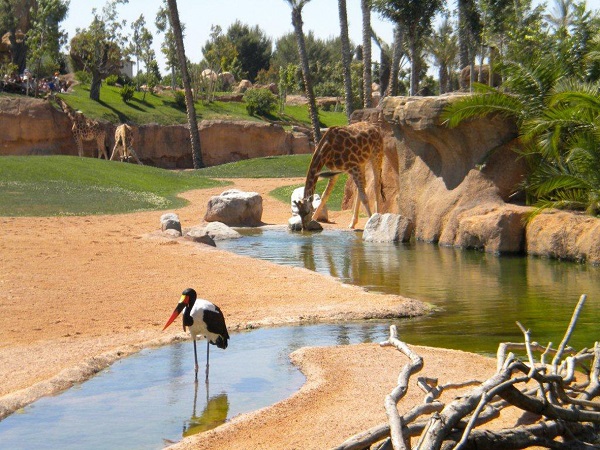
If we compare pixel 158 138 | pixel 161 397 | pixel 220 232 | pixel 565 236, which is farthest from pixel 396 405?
pixel 158 138

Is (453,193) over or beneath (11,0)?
beneath

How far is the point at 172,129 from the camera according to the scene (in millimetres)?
50000

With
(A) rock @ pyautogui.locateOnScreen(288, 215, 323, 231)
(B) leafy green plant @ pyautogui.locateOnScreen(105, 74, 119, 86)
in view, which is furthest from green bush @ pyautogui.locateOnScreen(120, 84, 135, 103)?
(A) rock @ pyautogui.locateOnScreen(288, 215, 323, 231)

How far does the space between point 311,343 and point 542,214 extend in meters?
9.34

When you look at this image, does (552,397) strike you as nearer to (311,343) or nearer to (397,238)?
(311,343)

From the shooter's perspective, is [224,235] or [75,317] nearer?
[75,317]

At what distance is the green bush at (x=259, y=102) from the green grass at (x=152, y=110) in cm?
45

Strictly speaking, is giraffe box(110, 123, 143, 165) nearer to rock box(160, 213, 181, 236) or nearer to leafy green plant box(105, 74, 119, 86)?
leafy green plant box(105, 74, 119, 86)

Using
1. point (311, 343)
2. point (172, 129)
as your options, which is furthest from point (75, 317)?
point (172, 129)

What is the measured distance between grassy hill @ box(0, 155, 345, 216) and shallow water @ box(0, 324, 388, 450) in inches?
625

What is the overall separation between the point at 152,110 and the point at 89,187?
68.5 ft

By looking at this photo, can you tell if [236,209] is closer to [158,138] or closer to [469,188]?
[469,188]

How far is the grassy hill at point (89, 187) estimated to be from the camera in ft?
89.1

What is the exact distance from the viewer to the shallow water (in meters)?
7.70
